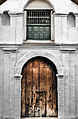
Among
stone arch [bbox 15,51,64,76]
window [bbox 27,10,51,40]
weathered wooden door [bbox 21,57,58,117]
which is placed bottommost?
weathered wooden door [bbox 21,57,58,117]

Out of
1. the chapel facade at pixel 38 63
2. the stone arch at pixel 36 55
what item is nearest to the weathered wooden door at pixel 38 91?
the chapel facade at pixel 38 63

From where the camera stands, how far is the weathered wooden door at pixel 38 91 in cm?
834

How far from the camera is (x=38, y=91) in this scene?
8.35 meters

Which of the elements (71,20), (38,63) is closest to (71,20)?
(71,20)

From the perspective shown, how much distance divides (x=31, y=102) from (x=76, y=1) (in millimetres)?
4843

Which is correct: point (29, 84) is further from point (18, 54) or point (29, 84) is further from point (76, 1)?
point (76, 1)

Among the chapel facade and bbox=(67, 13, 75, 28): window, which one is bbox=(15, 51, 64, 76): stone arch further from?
bbox=(67, 13, 75, 28): window

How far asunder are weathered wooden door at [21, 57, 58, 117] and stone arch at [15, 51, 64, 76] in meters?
0.31

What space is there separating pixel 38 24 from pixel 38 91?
303cm

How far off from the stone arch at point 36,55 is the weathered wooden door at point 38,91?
1.01 ft

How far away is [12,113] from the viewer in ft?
26.6

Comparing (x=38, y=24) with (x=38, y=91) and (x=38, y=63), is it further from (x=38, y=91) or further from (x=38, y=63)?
(x=38, y=91)

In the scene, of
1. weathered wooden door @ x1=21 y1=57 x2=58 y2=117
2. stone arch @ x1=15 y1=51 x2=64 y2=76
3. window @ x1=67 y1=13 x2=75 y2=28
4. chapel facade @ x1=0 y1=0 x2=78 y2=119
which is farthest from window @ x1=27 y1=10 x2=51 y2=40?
weathered wooden door @ x1=21 y1=57 x2=58 y2=117

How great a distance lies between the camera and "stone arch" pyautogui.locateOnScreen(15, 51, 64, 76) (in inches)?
319
